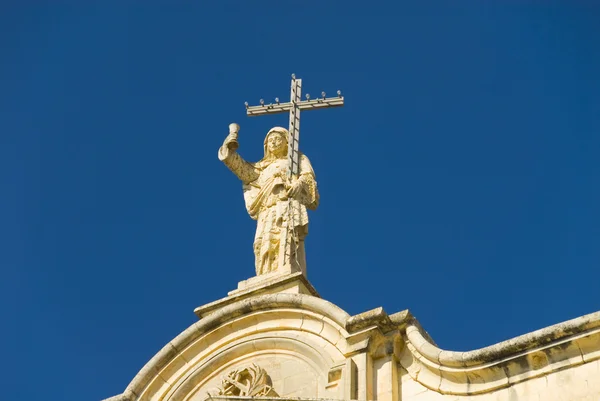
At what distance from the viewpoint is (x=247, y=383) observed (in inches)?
681

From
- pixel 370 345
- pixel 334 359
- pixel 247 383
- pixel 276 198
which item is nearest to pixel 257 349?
pixel 247 383

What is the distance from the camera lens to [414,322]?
16.6 m

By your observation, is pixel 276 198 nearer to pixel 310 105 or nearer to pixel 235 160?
pixel 235 160

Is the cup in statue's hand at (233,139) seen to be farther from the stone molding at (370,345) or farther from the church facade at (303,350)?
the stone molding at (370,345)

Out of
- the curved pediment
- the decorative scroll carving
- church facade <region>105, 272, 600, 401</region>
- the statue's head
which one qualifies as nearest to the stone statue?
the statue's head

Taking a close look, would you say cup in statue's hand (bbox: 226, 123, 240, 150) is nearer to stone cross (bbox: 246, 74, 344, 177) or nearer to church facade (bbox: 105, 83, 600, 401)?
church facade (bbox: 105, 83, 600, 401)

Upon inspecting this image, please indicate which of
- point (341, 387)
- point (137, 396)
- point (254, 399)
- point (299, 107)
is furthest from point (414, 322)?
point (299, 107)

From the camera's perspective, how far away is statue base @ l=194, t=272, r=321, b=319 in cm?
1808

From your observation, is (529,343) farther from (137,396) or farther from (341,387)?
(137,396)

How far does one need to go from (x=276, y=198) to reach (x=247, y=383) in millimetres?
3456

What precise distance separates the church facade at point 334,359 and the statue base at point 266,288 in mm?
14

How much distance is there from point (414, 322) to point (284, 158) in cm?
470

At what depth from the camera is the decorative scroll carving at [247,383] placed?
55.9ft

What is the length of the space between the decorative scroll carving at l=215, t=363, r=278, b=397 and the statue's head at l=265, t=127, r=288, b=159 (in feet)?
13.6
